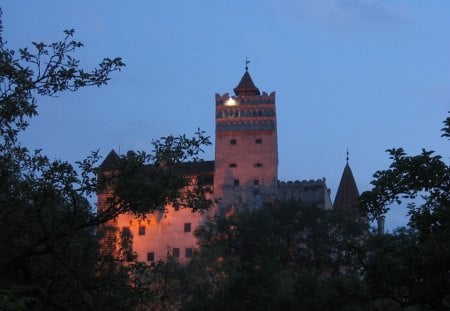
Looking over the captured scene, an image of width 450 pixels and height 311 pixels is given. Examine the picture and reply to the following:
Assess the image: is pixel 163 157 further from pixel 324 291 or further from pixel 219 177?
pixel 219 177

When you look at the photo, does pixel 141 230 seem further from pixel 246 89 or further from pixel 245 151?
pixel 246 89

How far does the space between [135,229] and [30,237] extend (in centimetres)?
5926

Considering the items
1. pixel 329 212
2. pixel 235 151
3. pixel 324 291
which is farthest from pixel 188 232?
pixel 324 291

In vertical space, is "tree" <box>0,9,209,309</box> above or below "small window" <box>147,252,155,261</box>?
below

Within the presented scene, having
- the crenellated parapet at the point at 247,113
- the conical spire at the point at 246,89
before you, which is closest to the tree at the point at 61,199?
the crenellated parapet at the point at 247,113

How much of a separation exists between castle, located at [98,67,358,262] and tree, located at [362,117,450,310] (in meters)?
51.7

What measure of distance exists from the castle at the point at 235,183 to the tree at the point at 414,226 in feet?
169

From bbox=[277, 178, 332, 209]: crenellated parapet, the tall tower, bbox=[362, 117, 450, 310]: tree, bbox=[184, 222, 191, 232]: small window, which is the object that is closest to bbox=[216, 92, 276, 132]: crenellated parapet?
the tall tower

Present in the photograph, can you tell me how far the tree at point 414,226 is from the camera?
14531mm

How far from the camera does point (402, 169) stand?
15.3 m

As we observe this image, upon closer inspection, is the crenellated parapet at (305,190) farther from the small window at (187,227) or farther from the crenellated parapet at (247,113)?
the small window at (187,227)

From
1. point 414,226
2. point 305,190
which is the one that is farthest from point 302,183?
point 414,226

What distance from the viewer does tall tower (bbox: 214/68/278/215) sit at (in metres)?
69.0

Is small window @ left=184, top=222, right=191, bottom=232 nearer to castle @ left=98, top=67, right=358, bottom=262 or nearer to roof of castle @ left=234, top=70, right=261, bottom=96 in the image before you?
castle @ left=98, top=67, right=358, bottom=262
